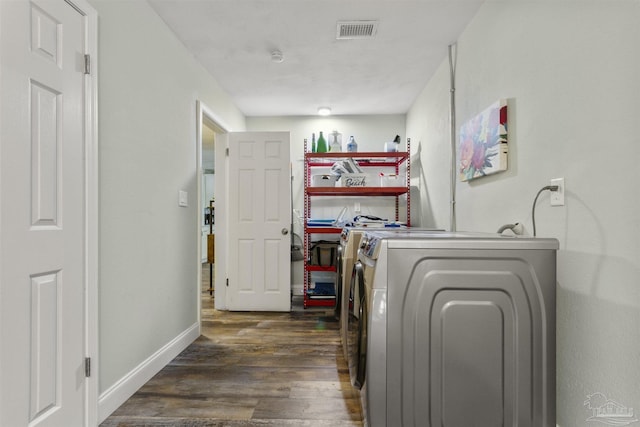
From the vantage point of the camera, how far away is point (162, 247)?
86.5 inches

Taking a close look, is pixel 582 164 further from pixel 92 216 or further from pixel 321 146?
pixel 321 146

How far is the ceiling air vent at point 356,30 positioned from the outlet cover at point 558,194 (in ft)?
4.96

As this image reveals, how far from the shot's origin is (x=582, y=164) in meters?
1.23

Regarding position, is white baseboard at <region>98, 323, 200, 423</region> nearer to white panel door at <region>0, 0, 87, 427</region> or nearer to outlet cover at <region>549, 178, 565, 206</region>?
white panel door at <region>0, 0, 87, 427</region>

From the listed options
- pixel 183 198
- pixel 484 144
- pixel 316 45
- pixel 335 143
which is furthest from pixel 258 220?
pixel 484 144

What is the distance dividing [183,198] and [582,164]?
239 centimetres

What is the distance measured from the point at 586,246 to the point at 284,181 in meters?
2.68

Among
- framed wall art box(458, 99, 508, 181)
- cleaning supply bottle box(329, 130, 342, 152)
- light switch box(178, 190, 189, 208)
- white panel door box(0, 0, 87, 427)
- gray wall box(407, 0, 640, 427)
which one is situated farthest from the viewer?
cleaning supply bottle box(329, 130, 342, 152)

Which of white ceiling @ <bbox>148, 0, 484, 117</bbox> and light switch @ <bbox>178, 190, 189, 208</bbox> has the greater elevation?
white ceiling @ <bbox>148, 0, 484, 117</bbox>

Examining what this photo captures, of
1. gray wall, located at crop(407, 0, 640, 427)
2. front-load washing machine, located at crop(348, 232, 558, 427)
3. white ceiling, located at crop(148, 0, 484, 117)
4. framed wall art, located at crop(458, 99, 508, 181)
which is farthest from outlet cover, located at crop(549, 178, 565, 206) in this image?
white ceiling, located at crop(148, 0, 484, 117)

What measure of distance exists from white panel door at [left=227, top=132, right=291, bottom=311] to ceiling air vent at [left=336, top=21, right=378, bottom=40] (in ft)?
4.44

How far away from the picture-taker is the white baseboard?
1.62 metres

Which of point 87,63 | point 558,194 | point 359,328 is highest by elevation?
point 87,63

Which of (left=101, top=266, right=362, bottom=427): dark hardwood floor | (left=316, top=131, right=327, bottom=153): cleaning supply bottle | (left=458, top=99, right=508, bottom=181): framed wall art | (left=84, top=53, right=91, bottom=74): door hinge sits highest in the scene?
(left=316, top=131, right=327, bottom=153): cleaning supply bottle
